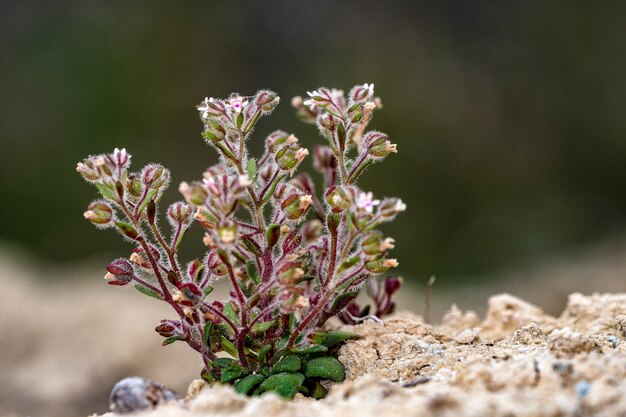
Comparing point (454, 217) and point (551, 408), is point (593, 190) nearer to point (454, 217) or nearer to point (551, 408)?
point (454, 217)

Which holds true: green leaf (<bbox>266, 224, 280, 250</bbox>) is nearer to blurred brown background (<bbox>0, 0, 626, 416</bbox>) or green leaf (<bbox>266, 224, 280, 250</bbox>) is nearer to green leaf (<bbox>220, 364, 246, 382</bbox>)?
green leaf (<bbox>220, 364, 246, 382</bbox>)

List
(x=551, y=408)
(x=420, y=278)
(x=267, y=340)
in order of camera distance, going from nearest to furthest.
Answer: (x=551, y=408) < (x=267, y=340) < (x=420, y=278)

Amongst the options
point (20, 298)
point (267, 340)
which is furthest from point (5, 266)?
point (267, 340)

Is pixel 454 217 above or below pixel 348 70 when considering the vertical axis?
below

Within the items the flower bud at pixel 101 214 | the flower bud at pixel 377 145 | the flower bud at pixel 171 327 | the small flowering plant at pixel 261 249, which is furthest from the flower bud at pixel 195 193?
the flower bud at pixel 377 145

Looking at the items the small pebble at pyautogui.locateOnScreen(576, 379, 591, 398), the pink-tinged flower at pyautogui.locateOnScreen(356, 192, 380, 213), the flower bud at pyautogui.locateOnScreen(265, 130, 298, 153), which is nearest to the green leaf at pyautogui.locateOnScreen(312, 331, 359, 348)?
the pink-tinged flower at pyautogui.locateOnScreen(356, 192, 380, 213)

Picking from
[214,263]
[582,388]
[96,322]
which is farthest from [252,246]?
[96,322]

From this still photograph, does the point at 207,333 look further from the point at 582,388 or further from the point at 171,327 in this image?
the point at 582,388
